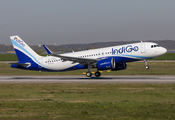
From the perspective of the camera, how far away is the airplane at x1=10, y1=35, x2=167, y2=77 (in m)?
39.9

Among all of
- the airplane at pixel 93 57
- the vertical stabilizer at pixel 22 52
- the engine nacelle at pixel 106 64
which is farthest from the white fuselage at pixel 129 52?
the vertical stabilizer at pixel 22 52

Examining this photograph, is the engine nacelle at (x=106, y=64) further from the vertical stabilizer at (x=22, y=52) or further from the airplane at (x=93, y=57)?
the vertical stabilizer at (x=22, y=52)

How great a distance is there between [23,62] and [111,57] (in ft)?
53.9

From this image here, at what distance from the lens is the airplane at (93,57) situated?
39906 millimetres

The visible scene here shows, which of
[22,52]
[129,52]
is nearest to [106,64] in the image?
[129,52]

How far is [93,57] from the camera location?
42156 millimetres

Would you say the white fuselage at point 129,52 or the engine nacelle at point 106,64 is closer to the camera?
the engine nacelle at point 106,64

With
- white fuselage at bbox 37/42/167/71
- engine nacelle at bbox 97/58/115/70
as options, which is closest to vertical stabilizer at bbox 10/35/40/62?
white fuselage at bbox 37/42/167/71

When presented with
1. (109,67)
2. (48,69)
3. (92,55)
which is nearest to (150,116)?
(109,67)

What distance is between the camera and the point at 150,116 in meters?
14.2

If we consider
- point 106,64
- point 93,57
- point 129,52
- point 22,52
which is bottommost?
point 106,64

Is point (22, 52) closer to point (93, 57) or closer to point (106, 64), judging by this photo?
point (93, 57)

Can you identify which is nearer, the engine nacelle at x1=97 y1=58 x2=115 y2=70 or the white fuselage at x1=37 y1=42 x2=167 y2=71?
the engine nacelle at x1=97 y1=58 x2=115 y2=70

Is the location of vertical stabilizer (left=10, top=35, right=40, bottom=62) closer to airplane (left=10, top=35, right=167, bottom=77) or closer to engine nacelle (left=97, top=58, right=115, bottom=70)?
airplane (left=10, top=35, right=167, bottom=77)
